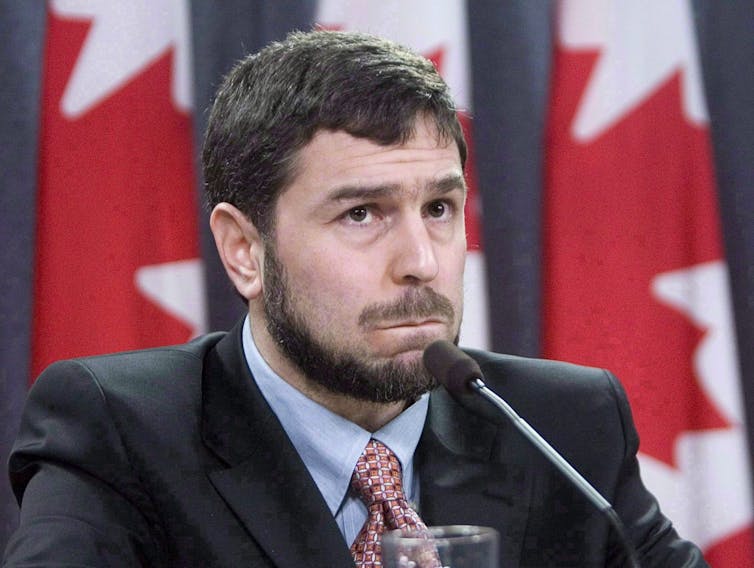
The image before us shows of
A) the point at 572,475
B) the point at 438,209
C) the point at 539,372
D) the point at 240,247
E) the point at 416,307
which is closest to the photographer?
the point at 572,475

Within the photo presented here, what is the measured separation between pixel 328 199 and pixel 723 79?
1.12m

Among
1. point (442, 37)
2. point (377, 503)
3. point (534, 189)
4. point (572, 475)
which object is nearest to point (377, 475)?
point (377, 503)

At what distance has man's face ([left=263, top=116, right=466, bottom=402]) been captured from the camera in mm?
1549

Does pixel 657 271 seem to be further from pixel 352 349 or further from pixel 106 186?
pixel 106 186

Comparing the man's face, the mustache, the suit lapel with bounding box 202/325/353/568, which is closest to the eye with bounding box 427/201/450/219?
the man's face

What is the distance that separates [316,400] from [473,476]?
0.26m

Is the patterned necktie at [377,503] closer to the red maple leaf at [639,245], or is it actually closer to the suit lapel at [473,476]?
the suit lapel at [473,476]

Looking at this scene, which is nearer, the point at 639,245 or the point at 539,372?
the point at 539,372

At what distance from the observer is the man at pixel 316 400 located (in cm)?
155

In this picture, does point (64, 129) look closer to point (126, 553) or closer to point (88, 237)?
point (88, 237)

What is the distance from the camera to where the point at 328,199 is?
1.61 m

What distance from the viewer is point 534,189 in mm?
2346

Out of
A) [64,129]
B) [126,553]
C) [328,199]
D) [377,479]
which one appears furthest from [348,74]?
[64,129]

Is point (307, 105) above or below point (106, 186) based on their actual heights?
above
